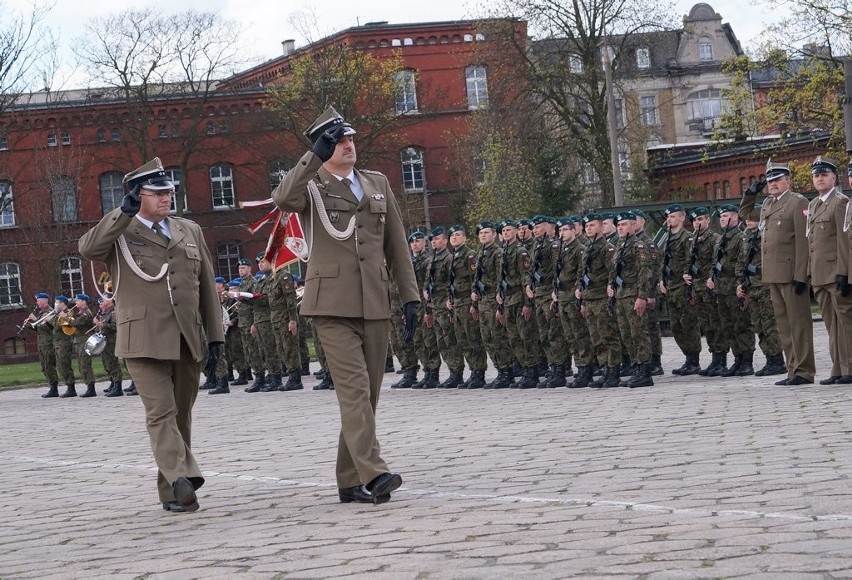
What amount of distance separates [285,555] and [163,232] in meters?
3.22

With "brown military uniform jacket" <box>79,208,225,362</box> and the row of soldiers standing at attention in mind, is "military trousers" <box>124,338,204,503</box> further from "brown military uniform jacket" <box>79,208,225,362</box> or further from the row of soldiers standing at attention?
the row of soldiers standing at attention

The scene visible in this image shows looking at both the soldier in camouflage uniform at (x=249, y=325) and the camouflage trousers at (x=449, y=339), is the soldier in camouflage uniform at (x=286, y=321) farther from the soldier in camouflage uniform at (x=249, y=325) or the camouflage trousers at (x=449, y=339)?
the camouflage trousers at (x=449, y=339)

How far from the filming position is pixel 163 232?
965cm

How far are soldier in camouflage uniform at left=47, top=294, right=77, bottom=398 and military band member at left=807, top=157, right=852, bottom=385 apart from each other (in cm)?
1688

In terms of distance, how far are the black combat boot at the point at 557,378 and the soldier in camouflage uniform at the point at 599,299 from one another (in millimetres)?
915

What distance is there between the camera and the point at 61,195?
58750 mm

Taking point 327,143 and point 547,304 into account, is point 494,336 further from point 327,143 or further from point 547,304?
point 327,143

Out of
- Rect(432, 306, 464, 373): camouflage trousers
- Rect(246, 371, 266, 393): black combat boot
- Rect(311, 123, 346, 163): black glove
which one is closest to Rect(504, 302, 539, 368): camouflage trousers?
Rect(432, 306, 464, 373): camouflage trousers

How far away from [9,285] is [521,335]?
46.8 m

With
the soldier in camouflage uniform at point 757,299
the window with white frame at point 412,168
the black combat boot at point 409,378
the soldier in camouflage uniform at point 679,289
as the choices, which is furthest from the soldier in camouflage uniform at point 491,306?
the window with white frame at point 412,168

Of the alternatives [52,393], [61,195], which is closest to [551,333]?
[52,393]

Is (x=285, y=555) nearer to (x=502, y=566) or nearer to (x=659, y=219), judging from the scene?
(x=502, y=566)

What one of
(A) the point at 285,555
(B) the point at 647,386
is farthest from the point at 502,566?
(B) the point at 647,386

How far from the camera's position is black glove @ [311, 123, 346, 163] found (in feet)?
28.5
